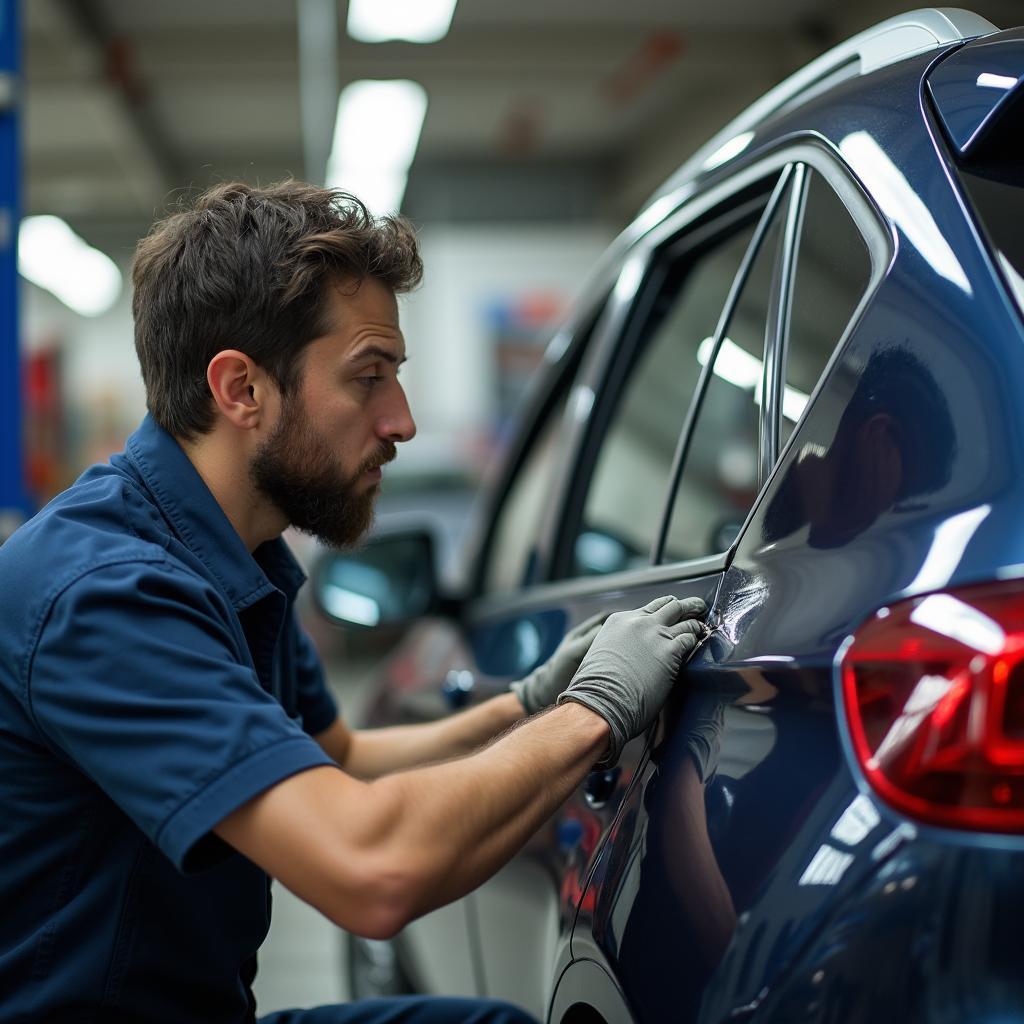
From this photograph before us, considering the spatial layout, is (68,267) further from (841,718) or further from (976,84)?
(841,718)

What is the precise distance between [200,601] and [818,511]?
2.21ft

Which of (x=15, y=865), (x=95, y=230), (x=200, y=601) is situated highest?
(x=95, y=230)

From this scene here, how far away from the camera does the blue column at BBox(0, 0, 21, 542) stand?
11.8ft

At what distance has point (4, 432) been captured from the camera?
3660mm

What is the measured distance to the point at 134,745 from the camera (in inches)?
50.3

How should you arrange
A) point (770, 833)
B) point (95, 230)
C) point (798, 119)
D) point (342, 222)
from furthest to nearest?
point (95, 230)
point (342, 222)
point (798, 119)
point (770, 833)

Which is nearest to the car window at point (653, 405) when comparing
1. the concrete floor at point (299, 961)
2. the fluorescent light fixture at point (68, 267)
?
the concrete floor at point (299, 961)

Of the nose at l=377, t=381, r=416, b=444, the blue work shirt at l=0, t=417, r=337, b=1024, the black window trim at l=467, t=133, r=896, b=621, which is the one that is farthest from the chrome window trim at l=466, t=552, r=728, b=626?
the blue work shirt at l=0, t=417, r=337, b=1024

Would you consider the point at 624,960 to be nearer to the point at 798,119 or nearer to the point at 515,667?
the point at 515,667

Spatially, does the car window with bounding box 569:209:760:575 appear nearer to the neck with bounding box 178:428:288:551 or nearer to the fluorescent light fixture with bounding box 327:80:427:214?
the neck with bounding box 178:428:288:551

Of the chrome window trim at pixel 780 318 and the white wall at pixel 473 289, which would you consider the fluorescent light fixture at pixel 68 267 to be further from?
the chrome window trim at pixel 780 318

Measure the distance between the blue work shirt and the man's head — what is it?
0.29ft

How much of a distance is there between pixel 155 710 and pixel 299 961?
10.3 feet

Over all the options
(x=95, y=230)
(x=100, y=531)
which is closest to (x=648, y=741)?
(x=100, y=531)
